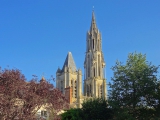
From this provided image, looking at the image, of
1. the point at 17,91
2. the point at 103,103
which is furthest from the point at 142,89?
the point at 17,91

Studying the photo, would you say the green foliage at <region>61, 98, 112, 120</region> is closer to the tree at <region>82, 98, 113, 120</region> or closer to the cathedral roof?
the tree at <region>82, 98, 113, 120</region>

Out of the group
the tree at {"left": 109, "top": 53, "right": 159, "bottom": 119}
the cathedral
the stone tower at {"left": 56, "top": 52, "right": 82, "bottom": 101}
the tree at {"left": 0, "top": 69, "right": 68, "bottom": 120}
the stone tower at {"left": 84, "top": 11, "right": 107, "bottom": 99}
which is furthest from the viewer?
the stone tower at {"left": 84, "top": 11, "right": 107, "bottom": 99}

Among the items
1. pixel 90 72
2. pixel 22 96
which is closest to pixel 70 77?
pixel 90 72

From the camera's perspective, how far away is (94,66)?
11600 cm

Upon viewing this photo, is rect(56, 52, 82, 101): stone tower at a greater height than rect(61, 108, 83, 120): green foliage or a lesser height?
greater

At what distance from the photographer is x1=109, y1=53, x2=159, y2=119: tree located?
3045 cm

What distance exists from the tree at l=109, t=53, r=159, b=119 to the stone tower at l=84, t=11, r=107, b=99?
3183 inches

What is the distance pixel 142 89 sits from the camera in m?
30.7

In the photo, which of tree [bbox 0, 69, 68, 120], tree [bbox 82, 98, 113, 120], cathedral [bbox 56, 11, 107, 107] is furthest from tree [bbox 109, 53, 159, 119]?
cathedral [bbox 56, 11, 107, 107]

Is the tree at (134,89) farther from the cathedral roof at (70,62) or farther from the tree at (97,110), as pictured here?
the cathedral roof at (70,62)

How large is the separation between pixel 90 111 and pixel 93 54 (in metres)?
83.7

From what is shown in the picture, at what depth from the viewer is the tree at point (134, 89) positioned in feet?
99.9

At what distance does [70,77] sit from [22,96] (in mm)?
88695

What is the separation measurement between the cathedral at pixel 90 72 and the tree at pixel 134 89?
75383 mm
